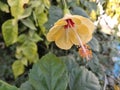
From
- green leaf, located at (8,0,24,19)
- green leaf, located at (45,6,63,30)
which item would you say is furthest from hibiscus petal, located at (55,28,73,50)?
green leaf, located at (8,0,24,19)

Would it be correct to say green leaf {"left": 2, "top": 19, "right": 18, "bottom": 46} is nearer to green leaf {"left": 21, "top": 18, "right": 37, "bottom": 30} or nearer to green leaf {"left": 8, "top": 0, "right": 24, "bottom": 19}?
green leaf {"left": 8, "top": 0, "right": 24, "bottom": 19}

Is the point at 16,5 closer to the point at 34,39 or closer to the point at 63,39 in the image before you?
the point at 34,39

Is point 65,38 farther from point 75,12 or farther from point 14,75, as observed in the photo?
point 14,75

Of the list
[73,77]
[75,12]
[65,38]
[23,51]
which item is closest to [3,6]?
[23,51]

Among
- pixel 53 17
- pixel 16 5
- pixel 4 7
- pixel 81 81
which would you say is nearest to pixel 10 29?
pixel 16 5

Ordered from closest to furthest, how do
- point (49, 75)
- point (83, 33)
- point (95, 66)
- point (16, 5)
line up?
1. point (49, 75)
2. point (83, 33)
3. point (16, 5)
4. point (95, 66)

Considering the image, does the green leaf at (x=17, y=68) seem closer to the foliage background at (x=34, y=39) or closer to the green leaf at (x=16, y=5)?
the foliage background at (x=34, y=39)
